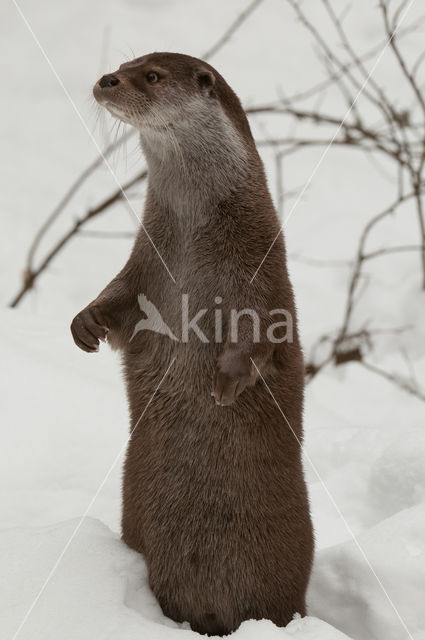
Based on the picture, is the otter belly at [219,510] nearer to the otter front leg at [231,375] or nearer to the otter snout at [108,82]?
the otter front leg at [231,375]

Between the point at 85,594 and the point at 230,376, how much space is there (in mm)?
562

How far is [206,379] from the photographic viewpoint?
6.85 feet

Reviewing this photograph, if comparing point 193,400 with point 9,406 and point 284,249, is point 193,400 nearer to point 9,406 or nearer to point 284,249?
point 284,249

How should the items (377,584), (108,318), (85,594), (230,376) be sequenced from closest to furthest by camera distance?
(230,376)
(85,594)
(108,318)
(377,584)

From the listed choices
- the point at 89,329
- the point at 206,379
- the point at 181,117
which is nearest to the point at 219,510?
the point at 206,379

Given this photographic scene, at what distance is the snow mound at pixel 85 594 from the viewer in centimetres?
194

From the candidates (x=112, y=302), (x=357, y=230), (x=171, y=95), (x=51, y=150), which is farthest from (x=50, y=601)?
(x=51, y=150)

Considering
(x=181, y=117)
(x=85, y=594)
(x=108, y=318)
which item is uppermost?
(x=181, y=117)

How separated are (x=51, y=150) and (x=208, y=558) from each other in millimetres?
4129

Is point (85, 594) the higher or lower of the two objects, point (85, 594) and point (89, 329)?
the lower

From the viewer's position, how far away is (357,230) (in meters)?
5.30

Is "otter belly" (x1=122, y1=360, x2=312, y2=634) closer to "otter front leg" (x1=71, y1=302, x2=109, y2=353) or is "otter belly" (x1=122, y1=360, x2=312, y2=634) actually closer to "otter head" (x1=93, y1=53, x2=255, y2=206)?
"otter front leg" (x1=71, y1=302, x2=109, y2=353)

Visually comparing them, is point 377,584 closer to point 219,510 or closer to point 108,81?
point 219,510

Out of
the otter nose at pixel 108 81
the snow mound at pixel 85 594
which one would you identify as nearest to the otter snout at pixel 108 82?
the otter nose at pixel 108 81
